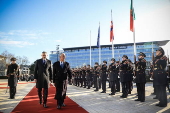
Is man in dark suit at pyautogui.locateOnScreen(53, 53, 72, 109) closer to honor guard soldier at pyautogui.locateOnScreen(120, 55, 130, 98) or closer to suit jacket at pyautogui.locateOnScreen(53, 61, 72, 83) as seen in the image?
suit jacket at pyautogui.locateOnScreen(53, 61, 72, 83)

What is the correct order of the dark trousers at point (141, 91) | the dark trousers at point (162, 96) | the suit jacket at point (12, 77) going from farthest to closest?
the suit jacket at point (12, 77) < the dark trousers at point (141, 91) < the dark trousers at point (162, 96)

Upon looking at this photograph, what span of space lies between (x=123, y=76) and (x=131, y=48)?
318 ft

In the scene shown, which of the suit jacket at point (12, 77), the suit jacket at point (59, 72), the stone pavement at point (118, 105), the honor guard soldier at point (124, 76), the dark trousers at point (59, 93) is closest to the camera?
the stone pavement at point (118, 105)

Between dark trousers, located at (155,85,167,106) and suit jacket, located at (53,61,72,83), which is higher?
suit jacket, located at (53,61,72,83)

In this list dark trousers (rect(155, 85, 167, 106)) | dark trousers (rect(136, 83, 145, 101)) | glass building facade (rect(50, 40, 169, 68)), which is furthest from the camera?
glass building facade (rect(50, 40, 169, 68))

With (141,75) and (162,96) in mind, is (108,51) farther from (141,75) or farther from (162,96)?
(162,96)

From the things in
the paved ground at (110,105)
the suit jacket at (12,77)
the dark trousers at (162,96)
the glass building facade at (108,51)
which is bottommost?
the paved ground at (110,105)

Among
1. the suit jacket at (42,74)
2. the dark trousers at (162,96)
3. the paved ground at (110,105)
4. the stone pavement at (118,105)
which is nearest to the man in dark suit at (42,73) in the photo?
the suit jacket at (42,74)

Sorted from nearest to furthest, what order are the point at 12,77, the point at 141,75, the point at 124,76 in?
1. the point at 141,75
2. the point at 12,77
3. the point at 124,76

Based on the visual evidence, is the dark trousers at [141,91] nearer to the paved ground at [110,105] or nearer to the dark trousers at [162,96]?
the paved ground at [110,105]

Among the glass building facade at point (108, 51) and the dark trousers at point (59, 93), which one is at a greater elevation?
the glass building facade at point (108, 51)

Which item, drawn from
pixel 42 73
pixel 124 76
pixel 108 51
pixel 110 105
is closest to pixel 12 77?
pixel 42 73

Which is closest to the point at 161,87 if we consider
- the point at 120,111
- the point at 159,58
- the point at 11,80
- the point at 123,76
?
the point at 159,58

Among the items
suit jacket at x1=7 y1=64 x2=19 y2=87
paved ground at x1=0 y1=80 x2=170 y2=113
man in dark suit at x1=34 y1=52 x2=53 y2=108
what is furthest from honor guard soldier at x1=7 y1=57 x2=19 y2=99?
man in dark suit at x1=34 y1=52 x2=53 y2=108
